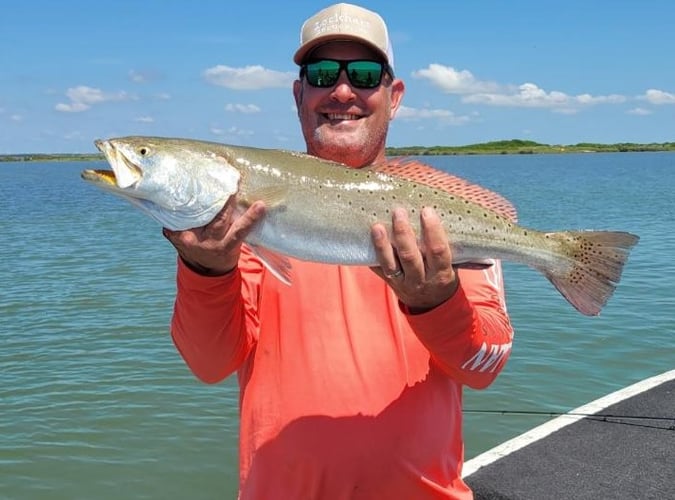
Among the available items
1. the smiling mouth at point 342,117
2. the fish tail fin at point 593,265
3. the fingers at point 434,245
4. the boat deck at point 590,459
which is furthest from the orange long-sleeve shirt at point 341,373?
the boat deck at point 590,459

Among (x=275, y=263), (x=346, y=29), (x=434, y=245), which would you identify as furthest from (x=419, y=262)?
(x=346, y=29)

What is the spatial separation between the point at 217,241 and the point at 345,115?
3.53 ft

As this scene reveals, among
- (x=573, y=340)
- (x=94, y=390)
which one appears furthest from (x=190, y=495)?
(x=573, y=340)

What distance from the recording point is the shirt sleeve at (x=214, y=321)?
10.5 ft

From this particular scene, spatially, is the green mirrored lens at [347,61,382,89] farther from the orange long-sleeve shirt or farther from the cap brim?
the orange long-sleeve shirt

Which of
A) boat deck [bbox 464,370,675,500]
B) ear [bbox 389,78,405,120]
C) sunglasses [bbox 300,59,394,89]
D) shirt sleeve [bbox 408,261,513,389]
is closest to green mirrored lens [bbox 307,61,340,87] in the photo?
sunglasses [bbox 300,59,394,89]

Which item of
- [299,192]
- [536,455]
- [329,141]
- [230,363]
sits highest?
[329,141]

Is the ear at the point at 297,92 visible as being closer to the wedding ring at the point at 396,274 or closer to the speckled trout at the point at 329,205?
the speckled trout at the point at 329,205

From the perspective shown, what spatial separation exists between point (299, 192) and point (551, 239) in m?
1.30

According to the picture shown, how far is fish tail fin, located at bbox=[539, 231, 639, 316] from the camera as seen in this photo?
3607mm

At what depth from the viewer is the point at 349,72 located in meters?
3.77

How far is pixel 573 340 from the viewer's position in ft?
44.4

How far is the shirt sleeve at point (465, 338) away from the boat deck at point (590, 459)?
274 centimetres

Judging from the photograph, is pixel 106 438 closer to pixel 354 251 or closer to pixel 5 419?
pixel 5 419
